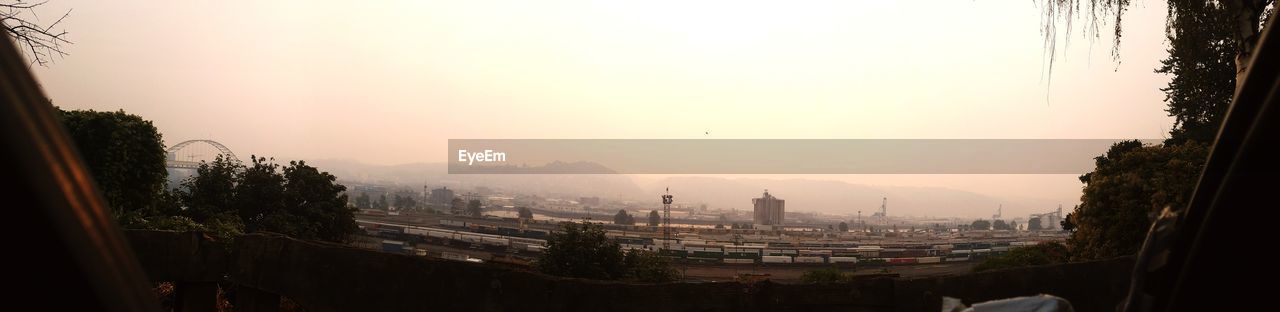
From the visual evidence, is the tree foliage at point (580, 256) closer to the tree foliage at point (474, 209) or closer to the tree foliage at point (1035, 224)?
the tree foliage at point (474, 209)

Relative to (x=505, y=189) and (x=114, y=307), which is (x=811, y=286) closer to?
(x=114, y=307)

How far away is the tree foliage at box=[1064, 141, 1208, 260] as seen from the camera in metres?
15.7

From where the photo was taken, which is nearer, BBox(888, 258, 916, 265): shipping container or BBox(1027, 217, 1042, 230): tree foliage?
BBox(1027, 217, 1042, 230): tree foliage

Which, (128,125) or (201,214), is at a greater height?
(128,125)

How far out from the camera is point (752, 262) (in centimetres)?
10231

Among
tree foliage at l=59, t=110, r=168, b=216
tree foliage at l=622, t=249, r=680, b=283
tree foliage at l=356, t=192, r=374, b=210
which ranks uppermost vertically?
tree foliage at l=59, t=110, r=168, b=216

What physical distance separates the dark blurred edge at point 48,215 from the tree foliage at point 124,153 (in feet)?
81.9

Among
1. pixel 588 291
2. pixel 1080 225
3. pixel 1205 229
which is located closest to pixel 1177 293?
pixel 1205 229

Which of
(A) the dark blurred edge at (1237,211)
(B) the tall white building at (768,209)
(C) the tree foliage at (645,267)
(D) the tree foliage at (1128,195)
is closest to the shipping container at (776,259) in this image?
(B) the tall white building at (768,209)

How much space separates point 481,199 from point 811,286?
121 metres

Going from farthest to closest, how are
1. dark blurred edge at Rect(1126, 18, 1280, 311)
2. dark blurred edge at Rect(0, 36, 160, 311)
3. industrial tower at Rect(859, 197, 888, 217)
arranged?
industrial tower at Rect(859, 197, 888, 217) → dark blurred edge at Rect(1126, 18, 1280, 311) → dark blurred edge at Rect(0, 36, 160, 311)

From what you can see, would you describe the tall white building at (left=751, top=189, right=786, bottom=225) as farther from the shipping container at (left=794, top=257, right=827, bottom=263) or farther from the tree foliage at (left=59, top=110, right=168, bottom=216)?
the tree foliage at (left=59, top=110, right=168, bottom=216)

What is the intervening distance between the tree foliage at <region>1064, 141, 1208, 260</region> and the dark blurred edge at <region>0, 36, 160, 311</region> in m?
17.4

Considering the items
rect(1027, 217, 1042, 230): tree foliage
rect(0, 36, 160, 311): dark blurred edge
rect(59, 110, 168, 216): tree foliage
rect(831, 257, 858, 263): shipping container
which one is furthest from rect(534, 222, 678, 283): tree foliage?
rect(1027, 217, 1042, 230): tree foliage
